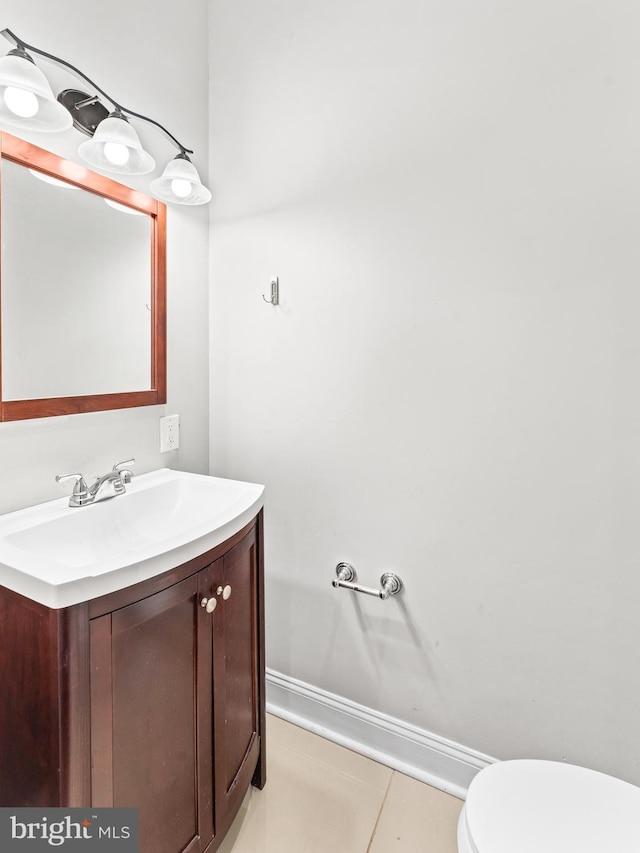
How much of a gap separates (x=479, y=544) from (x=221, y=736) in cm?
85

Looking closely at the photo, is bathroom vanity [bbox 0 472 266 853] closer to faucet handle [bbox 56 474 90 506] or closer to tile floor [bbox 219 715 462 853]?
faucet handle [bbox 56 474 90 506]

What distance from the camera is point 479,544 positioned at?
1.30 m

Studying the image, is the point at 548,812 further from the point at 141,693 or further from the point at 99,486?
the point at 99,486

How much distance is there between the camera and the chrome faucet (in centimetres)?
118

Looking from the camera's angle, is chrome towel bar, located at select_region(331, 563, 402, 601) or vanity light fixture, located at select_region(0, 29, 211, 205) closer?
vanity light fixture, located at select_region(0, 29, 211, 205)

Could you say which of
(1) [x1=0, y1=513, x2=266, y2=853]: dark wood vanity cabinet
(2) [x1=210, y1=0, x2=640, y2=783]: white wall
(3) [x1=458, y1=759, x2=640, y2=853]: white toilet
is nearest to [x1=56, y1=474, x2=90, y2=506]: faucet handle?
(1) [x1=0, y1=513, x2=266, y2=853]: dark wood vanity cabinet

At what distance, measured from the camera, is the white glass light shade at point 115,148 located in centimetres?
117

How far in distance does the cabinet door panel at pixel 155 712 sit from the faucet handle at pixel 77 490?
44 cm

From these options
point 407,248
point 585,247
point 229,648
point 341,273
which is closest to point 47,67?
point 341,273

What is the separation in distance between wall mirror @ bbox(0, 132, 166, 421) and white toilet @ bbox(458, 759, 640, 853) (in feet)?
4.64

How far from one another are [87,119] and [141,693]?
57.4 inches

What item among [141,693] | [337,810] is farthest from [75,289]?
[337,810]

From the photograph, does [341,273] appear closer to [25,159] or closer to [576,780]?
[25,159]

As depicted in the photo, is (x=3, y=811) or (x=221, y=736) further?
(x=221, y=736)
